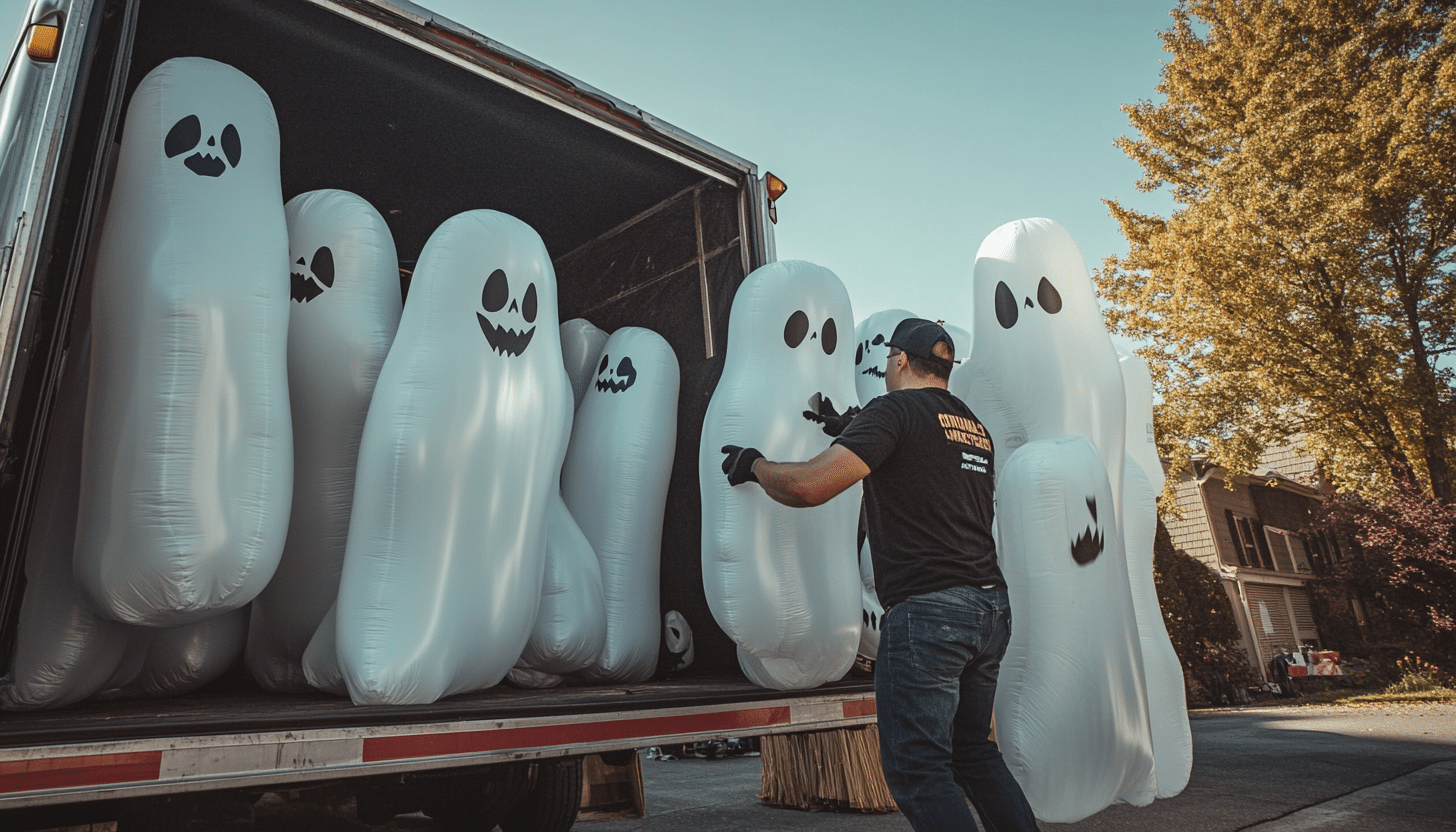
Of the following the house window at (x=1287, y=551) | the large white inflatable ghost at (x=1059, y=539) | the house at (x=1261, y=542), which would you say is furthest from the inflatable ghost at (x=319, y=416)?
the house window at (x=1287, y=551)

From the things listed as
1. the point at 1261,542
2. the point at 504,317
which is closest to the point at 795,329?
the point at 504,317

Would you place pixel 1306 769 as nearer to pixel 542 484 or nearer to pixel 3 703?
pixel 542 484

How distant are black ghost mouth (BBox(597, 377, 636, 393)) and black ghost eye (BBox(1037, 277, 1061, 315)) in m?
1.69

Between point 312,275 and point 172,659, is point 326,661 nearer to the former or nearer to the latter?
point 172,659

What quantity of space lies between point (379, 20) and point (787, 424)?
6.51ft

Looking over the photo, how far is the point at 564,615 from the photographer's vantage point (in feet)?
9.76

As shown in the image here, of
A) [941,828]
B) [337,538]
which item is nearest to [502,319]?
[337,538]

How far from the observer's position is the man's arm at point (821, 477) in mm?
2166

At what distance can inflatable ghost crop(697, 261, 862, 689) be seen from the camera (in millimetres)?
2891

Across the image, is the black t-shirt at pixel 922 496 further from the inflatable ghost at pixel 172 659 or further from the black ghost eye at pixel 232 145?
the inflatable ghost at pixel 172 659

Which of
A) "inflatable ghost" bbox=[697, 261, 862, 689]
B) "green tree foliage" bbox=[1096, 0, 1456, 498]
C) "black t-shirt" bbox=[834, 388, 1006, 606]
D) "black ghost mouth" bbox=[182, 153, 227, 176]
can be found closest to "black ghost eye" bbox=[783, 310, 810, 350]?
"inflatable ghost" bbox=[697, 261, 862, 689]

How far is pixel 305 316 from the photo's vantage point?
2.77m

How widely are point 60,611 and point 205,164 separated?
4.30 ft

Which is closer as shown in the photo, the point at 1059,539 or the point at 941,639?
the point at 941,639
